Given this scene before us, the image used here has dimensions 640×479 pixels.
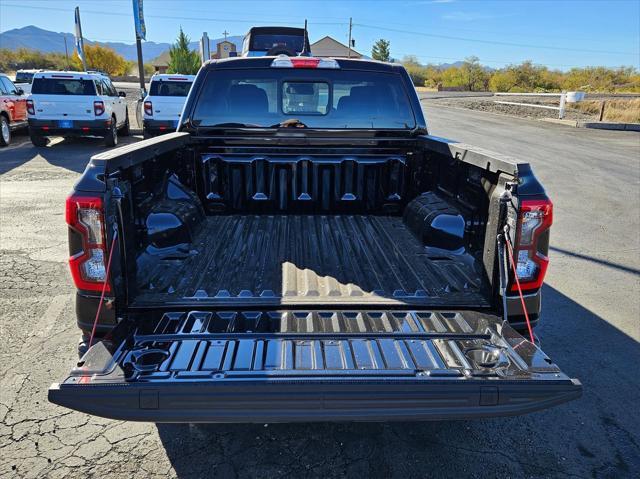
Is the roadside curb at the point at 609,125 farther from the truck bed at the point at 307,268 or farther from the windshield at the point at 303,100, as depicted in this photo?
the truck bed at the point at 307,268

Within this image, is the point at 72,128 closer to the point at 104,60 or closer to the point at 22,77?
the point at 22,77

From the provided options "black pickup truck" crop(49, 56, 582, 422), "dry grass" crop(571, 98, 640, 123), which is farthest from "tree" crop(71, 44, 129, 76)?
"black pickup truck" crop(49, 56, 582, 422)

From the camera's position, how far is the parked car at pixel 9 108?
13922 millimetres

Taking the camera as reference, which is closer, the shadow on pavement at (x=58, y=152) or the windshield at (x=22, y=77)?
the shadow on pavement at (x=58, y=152)

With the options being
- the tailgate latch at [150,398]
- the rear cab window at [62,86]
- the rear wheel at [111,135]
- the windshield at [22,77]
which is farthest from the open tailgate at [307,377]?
the windshield at [22,77]

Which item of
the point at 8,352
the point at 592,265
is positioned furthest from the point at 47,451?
the point at 592,265

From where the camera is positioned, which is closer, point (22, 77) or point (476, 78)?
point (22, 77)

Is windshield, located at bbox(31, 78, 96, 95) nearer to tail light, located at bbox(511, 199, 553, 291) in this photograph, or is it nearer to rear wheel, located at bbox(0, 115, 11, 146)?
rear wheel, located at bbox(0, 115, 11, 146)

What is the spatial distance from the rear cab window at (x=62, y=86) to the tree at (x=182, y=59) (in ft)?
81.0

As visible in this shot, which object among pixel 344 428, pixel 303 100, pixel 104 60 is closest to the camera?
pixel 344 428

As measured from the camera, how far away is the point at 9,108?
14242 millimetres

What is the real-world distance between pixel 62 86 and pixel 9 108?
2152mm

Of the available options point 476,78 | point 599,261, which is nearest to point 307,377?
point 599,261

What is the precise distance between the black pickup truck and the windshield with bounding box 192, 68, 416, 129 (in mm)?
12
